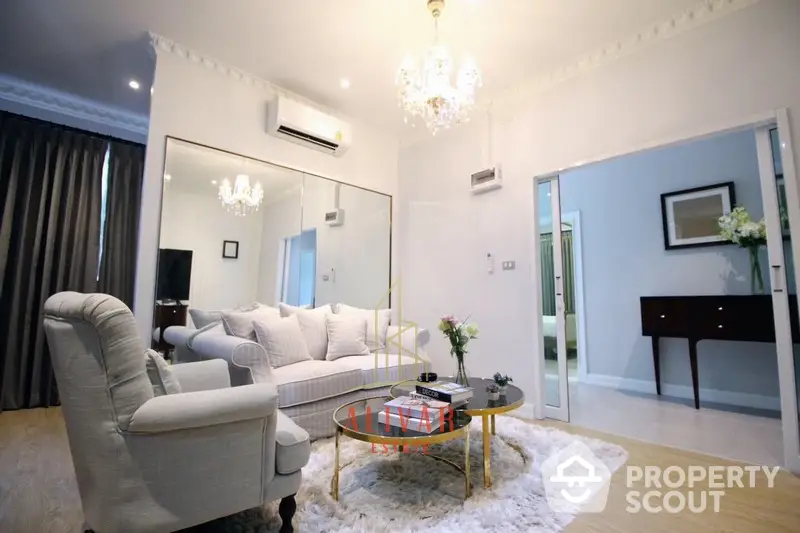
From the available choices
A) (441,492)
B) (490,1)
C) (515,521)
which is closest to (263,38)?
(490,1)

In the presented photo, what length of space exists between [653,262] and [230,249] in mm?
4365

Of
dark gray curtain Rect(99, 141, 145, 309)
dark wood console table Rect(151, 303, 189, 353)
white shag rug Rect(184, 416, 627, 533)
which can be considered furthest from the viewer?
dark gray curtain Rect(99, 141, 145, 309)

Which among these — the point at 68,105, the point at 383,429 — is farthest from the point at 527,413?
the point at 68,105

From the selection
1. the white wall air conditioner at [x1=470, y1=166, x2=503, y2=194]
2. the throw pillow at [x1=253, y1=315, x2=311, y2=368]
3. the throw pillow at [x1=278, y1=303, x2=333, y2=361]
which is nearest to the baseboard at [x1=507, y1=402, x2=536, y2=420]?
the throw pillow at [x1=278, y1=303, x2=333, y2=361]

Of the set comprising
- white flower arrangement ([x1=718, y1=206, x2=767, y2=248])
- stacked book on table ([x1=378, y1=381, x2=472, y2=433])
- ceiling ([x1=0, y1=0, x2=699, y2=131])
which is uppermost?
ceiling ([x1=0, y1=0, x2=699, y2=131])

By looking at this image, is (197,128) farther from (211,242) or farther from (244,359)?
(244,359)

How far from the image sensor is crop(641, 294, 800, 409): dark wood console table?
2.99m

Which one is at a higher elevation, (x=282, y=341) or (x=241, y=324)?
(x=241, y=324)

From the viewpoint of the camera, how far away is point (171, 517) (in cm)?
122

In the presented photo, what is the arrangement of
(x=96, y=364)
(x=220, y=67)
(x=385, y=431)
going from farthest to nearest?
(x=220, y=67) → (x=385, y=431) → (x=96, y=364)

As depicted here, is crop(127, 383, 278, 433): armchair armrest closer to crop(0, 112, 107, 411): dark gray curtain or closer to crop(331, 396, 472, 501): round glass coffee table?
crop(331, 396, 472, 501): round glass coffee table

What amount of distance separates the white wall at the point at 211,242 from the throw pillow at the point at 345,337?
82 centimetres

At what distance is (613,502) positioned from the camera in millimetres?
1786

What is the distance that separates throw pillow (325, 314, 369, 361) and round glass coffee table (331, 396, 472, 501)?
106cm
